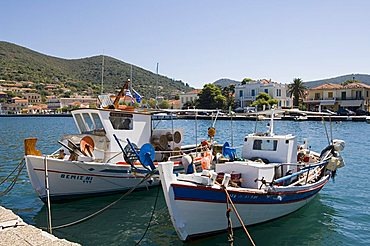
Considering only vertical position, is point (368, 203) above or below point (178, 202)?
below

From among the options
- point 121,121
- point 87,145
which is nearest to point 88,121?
point 121,121

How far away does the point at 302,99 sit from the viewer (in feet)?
279

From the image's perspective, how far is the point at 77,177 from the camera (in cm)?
1238

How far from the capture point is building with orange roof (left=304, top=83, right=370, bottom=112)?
73250mm

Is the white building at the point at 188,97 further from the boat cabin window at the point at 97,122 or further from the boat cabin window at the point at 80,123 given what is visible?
the boat cabin window at the point at 97,122

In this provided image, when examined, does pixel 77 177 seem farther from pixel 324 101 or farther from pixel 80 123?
pixel 324 101

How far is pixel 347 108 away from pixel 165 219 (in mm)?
71165

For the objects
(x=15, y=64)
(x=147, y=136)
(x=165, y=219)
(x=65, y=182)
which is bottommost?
(x=165, y=219)

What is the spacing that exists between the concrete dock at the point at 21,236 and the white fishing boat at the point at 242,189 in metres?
2.67

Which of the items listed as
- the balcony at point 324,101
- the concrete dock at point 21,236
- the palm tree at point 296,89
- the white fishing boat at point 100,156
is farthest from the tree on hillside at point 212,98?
the concrete dock at point 21,236

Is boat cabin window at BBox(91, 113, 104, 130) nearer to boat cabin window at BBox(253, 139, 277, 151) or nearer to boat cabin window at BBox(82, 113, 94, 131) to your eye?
boat cabin window at BBox(82, 113, 94, 131)

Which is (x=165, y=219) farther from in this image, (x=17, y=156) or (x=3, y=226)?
(x=17, y=156)

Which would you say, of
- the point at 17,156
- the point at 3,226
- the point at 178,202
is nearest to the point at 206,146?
the point at 178,202

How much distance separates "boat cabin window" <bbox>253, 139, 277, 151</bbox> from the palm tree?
245ft
